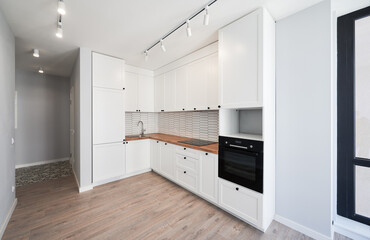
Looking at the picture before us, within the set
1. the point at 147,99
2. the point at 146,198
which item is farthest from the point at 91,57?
the point at 146,198

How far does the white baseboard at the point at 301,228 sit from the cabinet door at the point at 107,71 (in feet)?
12.0

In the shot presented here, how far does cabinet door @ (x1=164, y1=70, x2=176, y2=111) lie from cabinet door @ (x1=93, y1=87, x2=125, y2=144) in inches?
40.0

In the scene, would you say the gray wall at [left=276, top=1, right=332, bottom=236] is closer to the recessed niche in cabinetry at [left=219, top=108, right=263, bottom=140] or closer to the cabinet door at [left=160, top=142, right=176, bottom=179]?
the recessed niche in cabinetry at [left=219, top=108, right=263, bottom=140]

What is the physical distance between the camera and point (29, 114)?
14.2ft

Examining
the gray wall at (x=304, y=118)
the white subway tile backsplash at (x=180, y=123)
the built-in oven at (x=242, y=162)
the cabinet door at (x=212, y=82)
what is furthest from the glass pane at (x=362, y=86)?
the white subway tile backsplash at (x=180, y=123)

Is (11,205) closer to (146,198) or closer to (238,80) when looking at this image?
(146,198)

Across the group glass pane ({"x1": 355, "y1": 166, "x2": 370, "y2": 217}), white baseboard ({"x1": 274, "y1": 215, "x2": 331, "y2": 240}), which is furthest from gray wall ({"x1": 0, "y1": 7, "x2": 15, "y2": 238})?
glass pane ({"x1": 355, "y1": 166, "x2": 370, "y2": 217})

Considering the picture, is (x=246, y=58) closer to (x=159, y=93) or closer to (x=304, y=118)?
(x=304, y=118)

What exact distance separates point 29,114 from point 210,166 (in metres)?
5.28

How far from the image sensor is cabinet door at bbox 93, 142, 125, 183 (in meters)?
3.07

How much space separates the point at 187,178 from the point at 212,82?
5.97 feet

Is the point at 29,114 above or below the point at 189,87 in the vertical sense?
below

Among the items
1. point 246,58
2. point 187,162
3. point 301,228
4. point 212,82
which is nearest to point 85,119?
point 187,162

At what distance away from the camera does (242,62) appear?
2.00m
